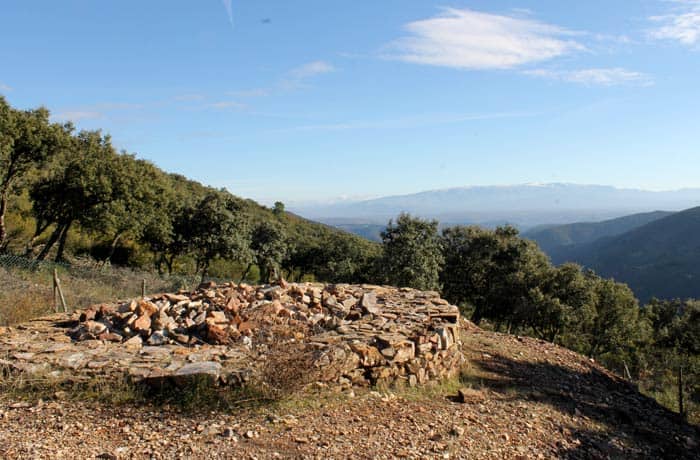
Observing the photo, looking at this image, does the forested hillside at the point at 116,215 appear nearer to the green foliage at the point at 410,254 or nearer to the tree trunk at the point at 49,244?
the tree trunk at the point at 49,244

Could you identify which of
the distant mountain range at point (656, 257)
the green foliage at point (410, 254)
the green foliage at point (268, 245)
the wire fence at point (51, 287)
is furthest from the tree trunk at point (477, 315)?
the distant mountain range at point (656, 257)

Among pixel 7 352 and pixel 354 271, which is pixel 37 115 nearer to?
pixel 7 352

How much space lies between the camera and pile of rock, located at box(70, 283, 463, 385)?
7.65 meters

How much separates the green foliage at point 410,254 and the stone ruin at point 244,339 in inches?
456

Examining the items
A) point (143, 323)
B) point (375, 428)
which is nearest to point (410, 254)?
point (143, 323)

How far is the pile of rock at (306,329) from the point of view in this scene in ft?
25.1

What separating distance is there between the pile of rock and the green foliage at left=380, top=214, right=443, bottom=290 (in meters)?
11.7

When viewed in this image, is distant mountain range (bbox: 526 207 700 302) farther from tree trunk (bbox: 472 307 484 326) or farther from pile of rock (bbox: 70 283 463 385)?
pile of rock (bbox: 70 283 463 385)

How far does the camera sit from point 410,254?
74.5ft

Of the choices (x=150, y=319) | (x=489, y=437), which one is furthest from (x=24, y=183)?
(x=489, y=437)

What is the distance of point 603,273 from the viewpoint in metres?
118

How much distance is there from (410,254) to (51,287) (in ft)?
51.8

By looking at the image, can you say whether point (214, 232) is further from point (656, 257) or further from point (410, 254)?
point (656, 257)

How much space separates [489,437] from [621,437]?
288 centimetres
